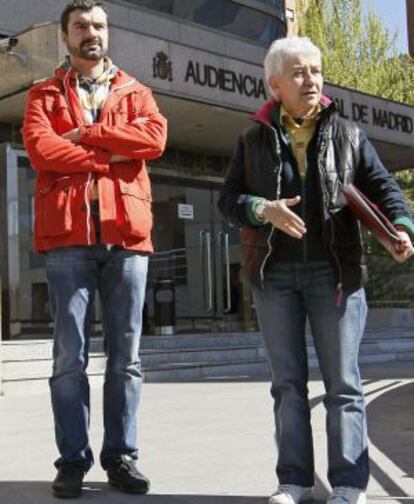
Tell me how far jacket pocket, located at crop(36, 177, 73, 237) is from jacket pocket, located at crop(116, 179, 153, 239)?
217 millimetres

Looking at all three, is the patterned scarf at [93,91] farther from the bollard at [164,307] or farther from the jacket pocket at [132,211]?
the bollard at [164,307]

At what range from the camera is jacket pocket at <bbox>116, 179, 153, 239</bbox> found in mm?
3584

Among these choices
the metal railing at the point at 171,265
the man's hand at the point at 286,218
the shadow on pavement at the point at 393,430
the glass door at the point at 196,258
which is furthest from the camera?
the glass door at the point at 196,258

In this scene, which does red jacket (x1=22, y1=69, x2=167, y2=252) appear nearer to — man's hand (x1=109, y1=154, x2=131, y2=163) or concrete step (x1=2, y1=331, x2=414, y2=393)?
man's hand (x1=109, y1=154, x2=131, y2=163)

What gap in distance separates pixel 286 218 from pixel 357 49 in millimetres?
23370

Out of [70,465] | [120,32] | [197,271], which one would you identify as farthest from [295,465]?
[197,271]

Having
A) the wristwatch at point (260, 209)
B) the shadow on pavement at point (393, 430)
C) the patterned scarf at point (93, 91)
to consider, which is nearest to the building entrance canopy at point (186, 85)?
the shadow on pavement at point (393, 430)

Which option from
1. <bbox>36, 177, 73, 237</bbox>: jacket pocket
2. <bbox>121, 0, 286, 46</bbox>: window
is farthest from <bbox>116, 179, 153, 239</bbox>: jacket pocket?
<bbox>121, 0, 286, 46</bbox>: window

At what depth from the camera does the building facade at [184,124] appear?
453 inches

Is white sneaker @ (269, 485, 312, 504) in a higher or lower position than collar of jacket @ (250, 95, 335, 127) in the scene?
lower

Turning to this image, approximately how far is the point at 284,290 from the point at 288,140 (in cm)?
59

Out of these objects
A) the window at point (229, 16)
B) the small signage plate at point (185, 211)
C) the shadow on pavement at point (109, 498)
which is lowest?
the shadow on pavement at point (109, 498)

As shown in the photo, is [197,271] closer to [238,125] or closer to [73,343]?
[238,125]

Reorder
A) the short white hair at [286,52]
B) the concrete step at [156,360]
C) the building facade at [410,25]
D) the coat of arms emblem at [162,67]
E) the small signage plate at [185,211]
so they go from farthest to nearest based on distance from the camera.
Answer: the building facade at [410,25] → the small signage plate at [185,211] → the coat of arms emblem at [162,67] → the concrete step at [156,360] → the short white hair at [286,52]
